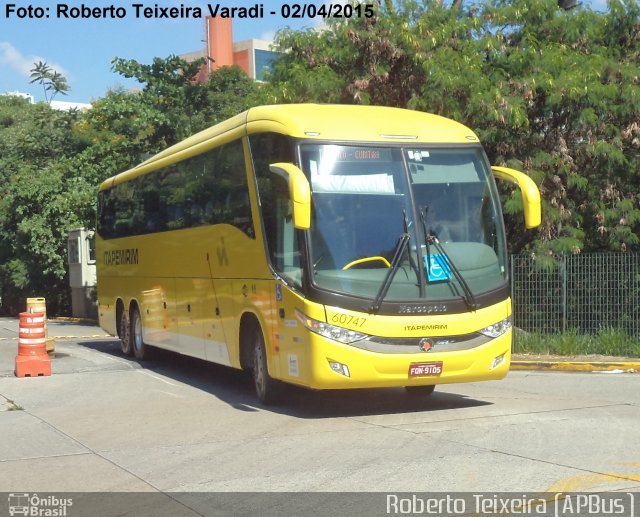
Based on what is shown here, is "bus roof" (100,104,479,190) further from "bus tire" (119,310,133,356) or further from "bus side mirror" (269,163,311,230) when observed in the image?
"bus tire" (119,310,133,356)

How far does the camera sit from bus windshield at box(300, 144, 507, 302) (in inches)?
440

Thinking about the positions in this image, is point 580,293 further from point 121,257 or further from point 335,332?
point 335,332

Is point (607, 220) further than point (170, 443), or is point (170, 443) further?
point (607, 220)

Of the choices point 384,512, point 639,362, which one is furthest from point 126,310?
point 384,512

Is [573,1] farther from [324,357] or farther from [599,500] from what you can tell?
[599,500]

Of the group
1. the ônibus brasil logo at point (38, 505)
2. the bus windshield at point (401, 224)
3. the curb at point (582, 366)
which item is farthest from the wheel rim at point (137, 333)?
the ônibus brasil logo at point (38, 505)

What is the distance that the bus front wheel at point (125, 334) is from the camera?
19.9 meters

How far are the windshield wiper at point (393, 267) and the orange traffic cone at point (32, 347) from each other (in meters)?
7.13

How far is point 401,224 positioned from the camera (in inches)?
447

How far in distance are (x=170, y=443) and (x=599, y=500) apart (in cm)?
466

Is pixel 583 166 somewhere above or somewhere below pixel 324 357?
above

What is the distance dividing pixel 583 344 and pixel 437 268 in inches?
318

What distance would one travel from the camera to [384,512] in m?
6.87

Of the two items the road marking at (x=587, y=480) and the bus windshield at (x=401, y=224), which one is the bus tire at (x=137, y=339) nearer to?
the bus windshield at (x=401, y=224)
